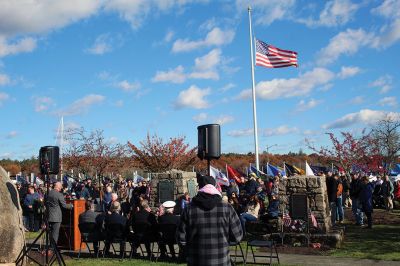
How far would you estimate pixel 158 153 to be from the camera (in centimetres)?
4606

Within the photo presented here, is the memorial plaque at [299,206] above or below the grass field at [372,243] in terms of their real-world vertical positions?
above

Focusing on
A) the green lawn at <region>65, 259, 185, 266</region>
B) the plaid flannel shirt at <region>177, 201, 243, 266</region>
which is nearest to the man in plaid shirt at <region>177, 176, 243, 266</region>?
the plaid flannel shirt at <region>177, 201, 243, 266</region>

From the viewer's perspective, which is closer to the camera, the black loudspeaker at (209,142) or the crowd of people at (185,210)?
the crowd of people at (185,210)

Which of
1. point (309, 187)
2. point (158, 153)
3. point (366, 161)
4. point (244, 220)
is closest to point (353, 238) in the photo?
point (309, 187)

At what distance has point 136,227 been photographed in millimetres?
11320

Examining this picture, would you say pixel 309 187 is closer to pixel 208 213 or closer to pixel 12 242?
pixel 12 242

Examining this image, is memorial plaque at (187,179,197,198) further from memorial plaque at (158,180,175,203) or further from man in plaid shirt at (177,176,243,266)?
man in plaid shirt at (177,176,243,266)

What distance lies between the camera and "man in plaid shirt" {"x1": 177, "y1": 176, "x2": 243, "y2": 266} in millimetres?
5219

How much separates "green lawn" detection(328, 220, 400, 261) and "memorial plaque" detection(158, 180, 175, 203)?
20.2ft

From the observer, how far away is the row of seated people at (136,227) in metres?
11.0

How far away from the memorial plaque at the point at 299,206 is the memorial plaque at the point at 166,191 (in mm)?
5445

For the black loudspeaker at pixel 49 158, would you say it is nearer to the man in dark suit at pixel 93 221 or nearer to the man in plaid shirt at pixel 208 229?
the man in dark suit at pixel 93 221

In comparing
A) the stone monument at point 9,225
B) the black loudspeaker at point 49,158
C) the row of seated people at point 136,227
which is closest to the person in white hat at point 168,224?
the row of seated people at point 136,227

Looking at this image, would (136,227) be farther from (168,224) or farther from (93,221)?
(93,221)
